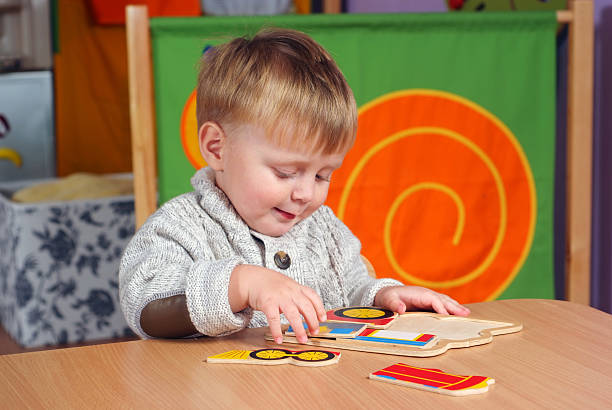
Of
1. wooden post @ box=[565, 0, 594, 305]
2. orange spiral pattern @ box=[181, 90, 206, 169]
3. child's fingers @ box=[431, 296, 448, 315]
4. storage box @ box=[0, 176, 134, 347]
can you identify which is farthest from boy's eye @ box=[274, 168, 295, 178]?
storage box @ box=[0, 176, 134, 347]

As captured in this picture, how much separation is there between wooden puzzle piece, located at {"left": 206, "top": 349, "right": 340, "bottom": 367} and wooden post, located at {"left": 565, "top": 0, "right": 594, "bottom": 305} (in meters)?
1.09

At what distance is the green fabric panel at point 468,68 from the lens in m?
1.54

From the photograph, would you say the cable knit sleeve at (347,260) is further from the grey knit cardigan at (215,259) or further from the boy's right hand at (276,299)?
the boy's right hand at (276,299)

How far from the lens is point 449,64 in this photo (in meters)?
1.60

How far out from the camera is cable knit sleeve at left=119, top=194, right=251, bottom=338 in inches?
28.5

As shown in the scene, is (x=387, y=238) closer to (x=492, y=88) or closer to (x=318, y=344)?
(x=492, y=88)

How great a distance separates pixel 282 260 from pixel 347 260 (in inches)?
4.7

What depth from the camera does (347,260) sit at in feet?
3.28

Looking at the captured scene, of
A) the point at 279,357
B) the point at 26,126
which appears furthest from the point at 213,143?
the point at 26,126

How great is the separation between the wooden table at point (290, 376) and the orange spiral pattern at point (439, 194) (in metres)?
0.87

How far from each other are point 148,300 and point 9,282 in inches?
62.9

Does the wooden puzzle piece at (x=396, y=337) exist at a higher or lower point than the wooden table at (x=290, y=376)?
higher

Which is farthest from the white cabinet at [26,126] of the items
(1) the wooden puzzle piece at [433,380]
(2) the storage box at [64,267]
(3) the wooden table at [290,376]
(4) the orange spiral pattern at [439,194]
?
(1) the wooden puzzle piece at [433,380]

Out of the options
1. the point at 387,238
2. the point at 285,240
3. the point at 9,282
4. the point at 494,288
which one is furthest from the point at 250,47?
the point at 9,282
